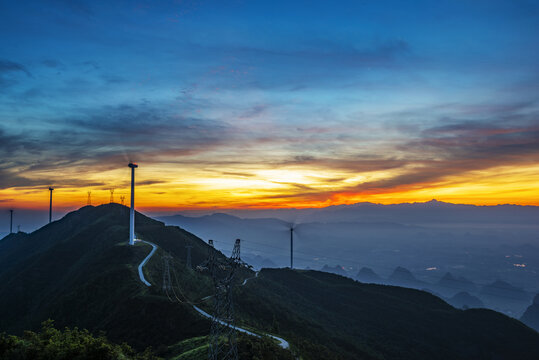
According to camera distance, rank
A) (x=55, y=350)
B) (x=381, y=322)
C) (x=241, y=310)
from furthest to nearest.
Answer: (x=381, y=322) < (x=241, y=310) < (x=55, y=350)

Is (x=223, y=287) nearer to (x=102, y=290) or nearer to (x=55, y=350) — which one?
(x=55, y=350)

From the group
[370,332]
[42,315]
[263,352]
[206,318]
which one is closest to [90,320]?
[42,315]

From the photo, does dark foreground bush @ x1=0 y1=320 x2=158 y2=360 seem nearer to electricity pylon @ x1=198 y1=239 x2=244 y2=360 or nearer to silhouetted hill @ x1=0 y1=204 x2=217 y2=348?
electricity pylon @ x1=198 y1=239 x2=244 y2=360

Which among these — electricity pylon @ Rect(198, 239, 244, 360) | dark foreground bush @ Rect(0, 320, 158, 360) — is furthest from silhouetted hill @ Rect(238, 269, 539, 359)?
dark foreground bush @ Rect(0, 320, 158, 360)

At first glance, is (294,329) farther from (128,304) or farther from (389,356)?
(128,304)

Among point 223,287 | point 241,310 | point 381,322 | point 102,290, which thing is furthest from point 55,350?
point 381,322

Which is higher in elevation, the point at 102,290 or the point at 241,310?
the point at 102,290

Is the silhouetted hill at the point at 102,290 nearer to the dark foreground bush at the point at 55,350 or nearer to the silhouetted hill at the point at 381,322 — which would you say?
the dark foreground bush at the point at 55,350

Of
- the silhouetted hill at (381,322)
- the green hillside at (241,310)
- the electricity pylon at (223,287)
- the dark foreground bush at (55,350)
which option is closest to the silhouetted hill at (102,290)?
the green hillside at (241,310)
